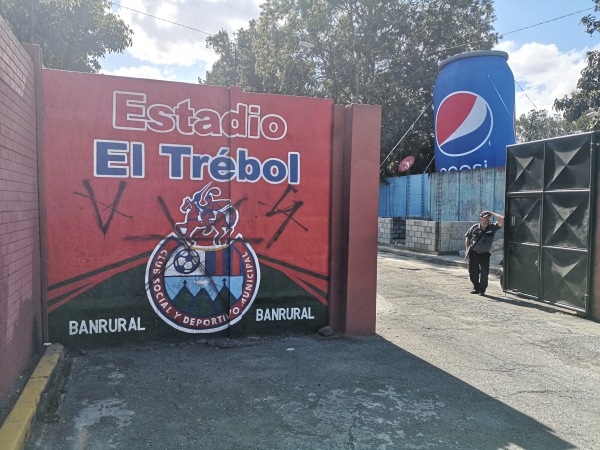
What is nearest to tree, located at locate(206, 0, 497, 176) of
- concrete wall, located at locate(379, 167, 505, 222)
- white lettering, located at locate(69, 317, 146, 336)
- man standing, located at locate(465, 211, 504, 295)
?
concrete wall, located at locate(379, 167, 505, 222)

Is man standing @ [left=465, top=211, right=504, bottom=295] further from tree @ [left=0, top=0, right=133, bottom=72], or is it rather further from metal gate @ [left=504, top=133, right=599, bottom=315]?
tree @ [left=0, top=0, right=133, bottom=72]

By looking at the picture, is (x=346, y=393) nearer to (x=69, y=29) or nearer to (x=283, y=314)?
(x=283, y=314)

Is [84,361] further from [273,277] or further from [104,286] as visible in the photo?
[273,277]

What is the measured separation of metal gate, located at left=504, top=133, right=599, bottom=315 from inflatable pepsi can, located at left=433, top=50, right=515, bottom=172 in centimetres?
985

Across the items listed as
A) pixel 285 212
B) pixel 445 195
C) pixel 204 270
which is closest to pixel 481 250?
pixel 285 212

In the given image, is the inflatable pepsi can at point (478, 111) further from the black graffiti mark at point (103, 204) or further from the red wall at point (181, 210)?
the black graffiti mark at point (103, 204)

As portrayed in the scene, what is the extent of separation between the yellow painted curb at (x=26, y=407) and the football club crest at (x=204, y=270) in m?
1.30

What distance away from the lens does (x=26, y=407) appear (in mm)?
3455

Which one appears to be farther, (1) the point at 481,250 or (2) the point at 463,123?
(2) the point at 463,123

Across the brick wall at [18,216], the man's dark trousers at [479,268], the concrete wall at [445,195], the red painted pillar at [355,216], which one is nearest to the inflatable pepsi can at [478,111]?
the concrete wall at [445,195]

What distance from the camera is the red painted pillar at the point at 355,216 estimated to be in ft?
19.5

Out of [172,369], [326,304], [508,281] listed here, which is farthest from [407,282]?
[172,369]

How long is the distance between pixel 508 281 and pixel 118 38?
1599 cm

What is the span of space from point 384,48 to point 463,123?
10.2m
